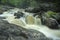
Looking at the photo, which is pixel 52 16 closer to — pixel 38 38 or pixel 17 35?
pixel 38 38

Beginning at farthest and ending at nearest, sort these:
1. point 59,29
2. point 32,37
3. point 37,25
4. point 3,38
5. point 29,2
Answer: point 29,2, point 37,25, point 59,29, point 32,37, point 3,38

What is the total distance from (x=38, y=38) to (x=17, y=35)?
4.11 ft

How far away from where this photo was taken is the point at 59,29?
36.5 feet

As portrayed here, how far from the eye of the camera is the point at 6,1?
71.1 feet

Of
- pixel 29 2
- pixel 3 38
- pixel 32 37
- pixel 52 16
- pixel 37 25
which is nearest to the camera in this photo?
pixel 3 38

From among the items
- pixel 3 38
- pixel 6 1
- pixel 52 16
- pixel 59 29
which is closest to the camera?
pixel 3 38

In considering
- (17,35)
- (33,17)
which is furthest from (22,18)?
(17,35)

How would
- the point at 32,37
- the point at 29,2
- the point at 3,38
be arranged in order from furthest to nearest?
1. the point at 29,2
2. the point at 32,37
3. the point at 3,38

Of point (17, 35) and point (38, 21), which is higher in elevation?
point (17, 35)

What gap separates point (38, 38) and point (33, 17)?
20.0 ft

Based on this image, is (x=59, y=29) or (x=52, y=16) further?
(x=52, y=16)

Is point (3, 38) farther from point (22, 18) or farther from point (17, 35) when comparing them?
point (22, 18)

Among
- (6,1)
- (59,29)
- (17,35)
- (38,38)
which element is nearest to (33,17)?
(59,29)

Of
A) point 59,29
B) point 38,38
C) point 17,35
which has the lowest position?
point 59,29
